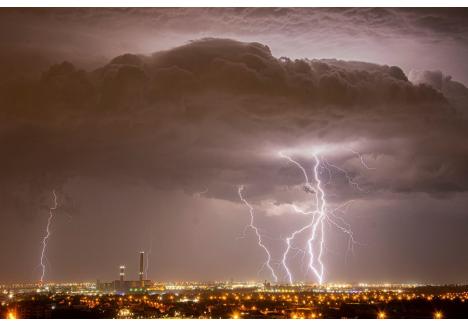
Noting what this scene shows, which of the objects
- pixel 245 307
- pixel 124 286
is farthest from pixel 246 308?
pixel 124 286

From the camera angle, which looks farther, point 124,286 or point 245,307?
point 124,286

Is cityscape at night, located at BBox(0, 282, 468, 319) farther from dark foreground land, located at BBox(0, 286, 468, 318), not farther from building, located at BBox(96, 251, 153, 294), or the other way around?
building, located at BBox(96, 251, 153, 294)

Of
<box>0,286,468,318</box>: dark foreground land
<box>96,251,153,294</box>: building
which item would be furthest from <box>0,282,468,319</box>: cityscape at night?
<box>96,251,153,294</box>: building

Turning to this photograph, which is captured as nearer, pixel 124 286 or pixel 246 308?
pixel 246 308

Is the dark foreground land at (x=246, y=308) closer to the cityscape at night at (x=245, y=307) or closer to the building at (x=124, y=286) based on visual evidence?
the cityscape at night at (x=245, y=307)

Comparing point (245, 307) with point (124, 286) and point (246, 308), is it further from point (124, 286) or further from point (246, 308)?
point (124, 286)
